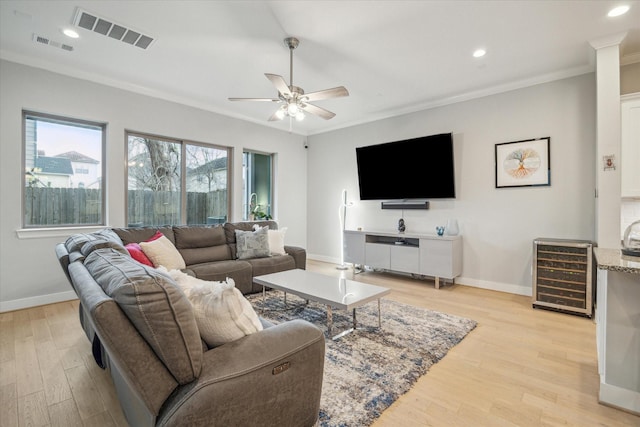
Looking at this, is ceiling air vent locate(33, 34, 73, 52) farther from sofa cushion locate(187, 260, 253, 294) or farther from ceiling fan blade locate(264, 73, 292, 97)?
sofa cushion locate(187, 260, 253, 294)

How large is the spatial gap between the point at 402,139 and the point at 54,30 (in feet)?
14.7

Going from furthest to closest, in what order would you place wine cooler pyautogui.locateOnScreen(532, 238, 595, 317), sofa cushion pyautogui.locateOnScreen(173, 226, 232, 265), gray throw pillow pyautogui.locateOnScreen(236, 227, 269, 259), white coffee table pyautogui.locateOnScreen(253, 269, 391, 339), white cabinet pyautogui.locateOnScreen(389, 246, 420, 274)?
white cabinet pyautogui.locateOnScreen(389, 246, 420, 274) → gray throw pillow pyautogui.locateOnScreen(236, 227, 269, 259) → sofa cushion pyautogui.locateOnScreen(173, 226, 232, 265) → wine cooler pyautogui.locateOnScreen(532, 238, 595, 317) → white coffee table pyautogui.locateOnScreen(253, 269, 391, 339)

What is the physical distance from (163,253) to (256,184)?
2894 mm

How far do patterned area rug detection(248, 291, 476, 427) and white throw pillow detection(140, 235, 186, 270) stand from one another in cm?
97

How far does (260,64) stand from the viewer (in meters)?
3.48

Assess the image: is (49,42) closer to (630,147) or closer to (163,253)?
(163,253)

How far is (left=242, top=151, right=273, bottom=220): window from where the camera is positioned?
18.5 ft

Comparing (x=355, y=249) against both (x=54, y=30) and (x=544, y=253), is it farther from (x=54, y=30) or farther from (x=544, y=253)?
(x=54, y=30)

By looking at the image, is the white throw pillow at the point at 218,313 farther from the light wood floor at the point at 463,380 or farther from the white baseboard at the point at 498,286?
the white baseboard at the point at 498,286

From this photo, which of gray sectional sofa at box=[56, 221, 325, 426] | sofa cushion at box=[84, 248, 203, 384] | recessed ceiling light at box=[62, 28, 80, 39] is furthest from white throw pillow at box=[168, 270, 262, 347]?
recessed ceiling light at box=[62, 28, 80, 39]

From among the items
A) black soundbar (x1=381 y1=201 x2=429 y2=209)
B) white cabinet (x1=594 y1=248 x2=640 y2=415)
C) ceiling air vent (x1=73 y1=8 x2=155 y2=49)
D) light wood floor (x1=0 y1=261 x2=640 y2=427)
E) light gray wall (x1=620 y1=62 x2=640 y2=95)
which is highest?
ceiling air vent (x1=73 y1=8 x2=155 y2=49)

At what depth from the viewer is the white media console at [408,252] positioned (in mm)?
4125

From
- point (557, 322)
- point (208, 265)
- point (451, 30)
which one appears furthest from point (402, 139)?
point (208, 265)

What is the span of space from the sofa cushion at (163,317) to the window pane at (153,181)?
3.73m
